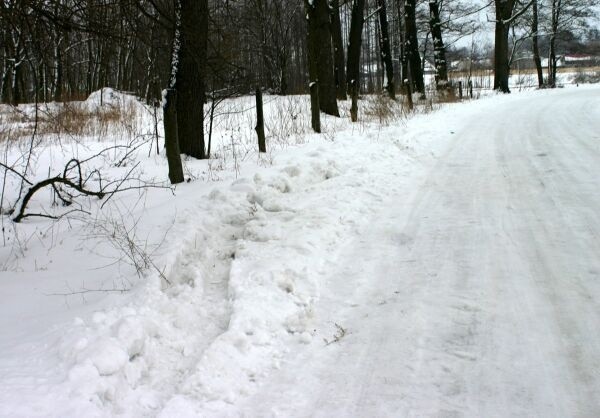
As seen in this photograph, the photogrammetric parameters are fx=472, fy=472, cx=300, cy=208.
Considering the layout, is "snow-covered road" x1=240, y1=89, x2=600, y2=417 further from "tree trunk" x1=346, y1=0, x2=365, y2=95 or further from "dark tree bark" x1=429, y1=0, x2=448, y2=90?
"dark tree bark" x1=429, y1=0, x2=448, y2=90

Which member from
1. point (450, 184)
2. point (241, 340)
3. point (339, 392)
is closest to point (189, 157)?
point (450, 184)

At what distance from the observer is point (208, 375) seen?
8.38ft

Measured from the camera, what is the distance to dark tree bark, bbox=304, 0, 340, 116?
11.4 m

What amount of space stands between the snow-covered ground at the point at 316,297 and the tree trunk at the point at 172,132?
0.50 meters

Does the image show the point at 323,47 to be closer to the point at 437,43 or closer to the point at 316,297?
the point at 316,297

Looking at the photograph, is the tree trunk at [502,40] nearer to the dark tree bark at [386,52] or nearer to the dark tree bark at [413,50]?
the dark tree bark at [413,50]

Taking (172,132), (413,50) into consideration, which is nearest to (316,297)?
(172,132)

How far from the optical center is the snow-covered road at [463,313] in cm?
234

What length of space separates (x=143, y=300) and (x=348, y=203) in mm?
2704

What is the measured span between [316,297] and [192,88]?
212 inches

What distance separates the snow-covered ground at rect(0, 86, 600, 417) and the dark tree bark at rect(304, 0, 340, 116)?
612 centimetres

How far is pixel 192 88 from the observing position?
25.3 ft

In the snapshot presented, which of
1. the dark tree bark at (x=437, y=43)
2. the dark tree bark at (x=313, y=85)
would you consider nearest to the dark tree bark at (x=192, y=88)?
the dark tree bark at (x=313, y=85)

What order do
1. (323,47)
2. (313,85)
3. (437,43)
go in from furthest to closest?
(437,43) < (323,47) < (313,85)
